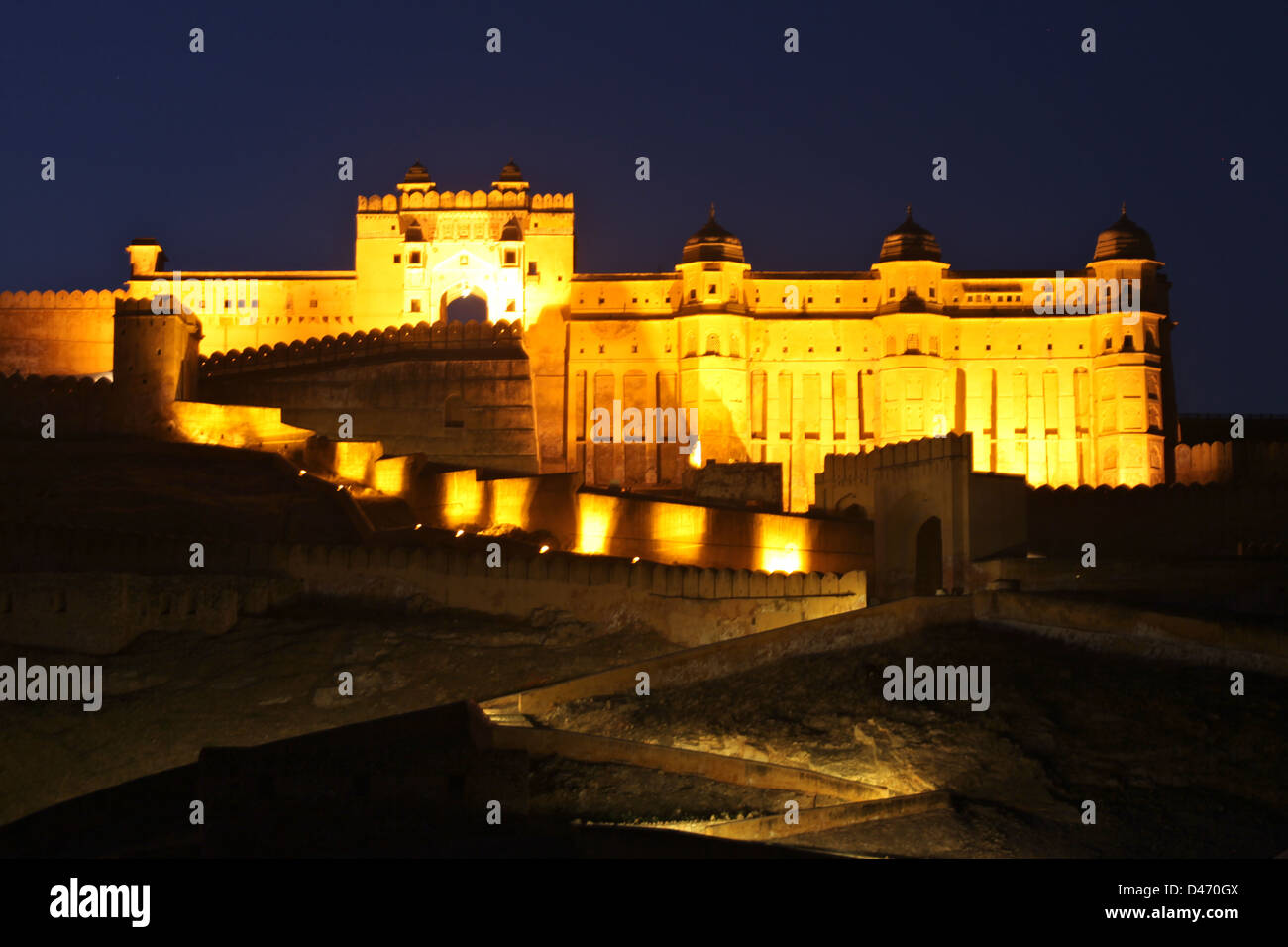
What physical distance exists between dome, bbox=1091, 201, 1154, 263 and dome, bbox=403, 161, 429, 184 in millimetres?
29158

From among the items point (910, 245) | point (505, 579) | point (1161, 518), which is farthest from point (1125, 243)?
point (505, 579)

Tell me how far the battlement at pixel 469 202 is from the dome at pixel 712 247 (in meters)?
7.84

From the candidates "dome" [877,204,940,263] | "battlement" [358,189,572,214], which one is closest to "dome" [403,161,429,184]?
"battlement" [358,189,572,214]

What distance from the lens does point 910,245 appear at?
65.1 m

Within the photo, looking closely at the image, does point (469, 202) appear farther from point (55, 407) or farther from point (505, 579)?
point (505, 579)

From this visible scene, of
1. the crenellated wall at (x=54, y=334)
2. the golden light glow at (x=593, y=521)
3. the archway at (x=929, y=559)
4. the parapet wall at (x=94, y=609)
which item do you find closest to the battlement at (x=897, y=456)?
the archway at (x=929, y=559)

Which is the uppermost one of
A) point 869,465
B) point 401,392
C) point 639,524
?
point 401,392

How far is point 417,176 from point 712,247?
1537 cm

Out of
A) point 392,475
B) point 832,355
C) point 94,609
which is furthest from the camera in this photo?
point 832,355

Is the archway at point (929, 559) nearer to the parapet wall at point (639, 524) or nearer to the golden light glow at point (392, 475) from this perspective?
the parapet wall at point (639, 524)

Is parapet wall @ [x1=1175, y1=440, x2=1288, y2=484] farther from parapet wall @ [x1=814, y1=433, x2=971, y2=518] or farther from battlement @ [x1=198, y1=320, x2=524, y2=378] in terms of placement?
battlement @ [x1=198, y1=320, x2=524, y2=378]
